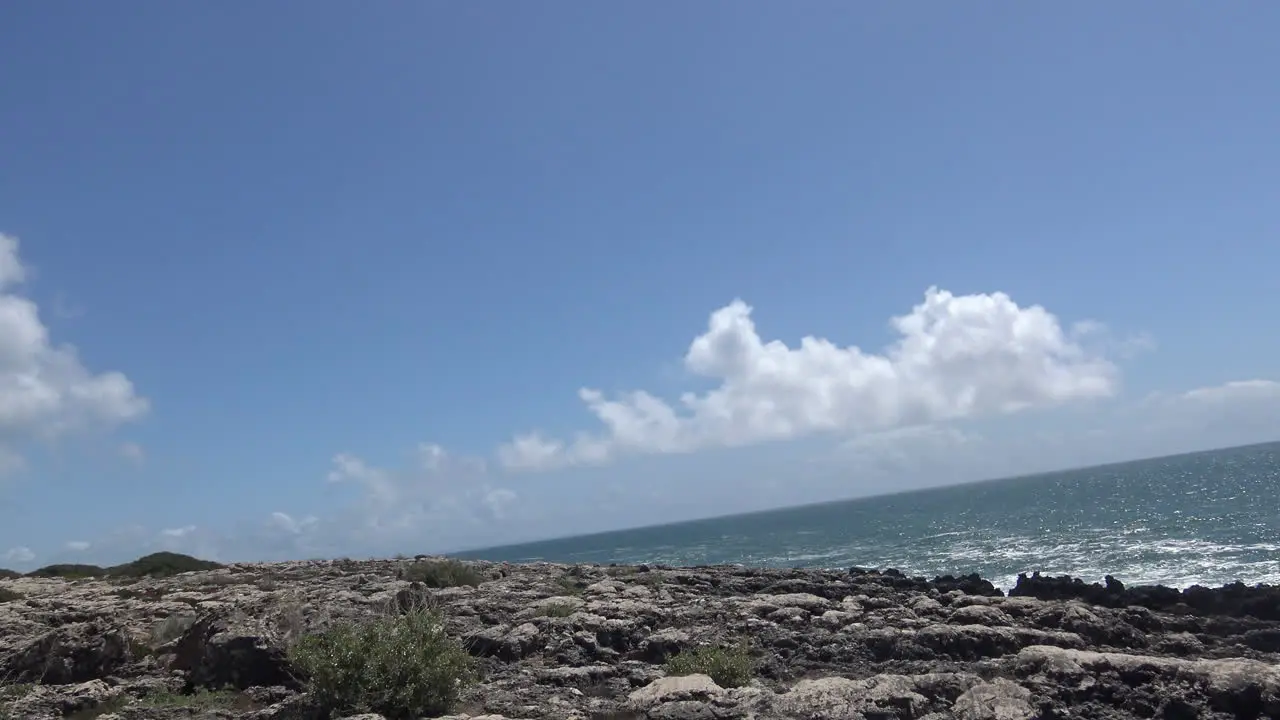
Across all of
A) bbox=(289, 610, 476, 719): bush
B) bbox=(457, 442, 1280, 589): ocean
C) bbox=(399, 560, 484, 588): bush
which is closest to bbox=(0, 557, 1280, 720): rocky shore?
bbox=(289, 610, 476, 719): bush

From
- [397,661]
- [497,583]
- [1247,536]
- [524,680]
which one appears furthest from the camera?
[1247,536]

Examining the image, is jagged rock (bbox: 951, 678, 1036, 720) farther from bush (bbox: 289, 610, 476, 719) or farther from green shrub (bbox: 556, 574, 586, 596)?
green shrub (bbox: 556, 574, 586, 596)

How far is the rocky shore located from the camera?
12.2 m

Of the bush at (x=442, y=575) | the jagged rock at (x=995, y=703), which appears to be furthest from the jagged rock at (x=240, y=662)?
the bush at (x=442, y=575)

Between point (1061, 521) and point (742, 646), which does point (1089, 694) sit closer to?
point (742, 646)

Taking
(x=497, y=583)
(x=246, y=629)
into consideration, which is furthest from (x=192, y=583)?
(x=246, y=629)

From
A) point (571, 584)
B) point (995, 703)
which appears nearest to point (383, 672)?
point (995, 703)

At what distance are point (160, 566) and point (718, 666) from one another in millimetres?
35033

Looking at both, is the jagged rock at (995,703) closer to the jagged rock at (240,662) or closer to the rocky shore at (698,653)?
the rocky shore at (698,653)

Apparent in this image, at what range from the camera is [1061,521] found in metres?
81.8

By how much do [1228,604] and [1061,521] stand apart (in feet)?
213

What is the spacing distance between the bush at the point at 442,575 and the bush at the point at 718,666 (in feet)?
43.7

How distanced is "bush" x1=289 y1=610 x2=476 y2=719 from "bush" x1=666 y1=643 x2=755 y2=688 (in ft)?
11.5

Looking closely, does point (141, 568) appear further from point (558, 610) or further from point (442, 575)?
point (558, 610)
